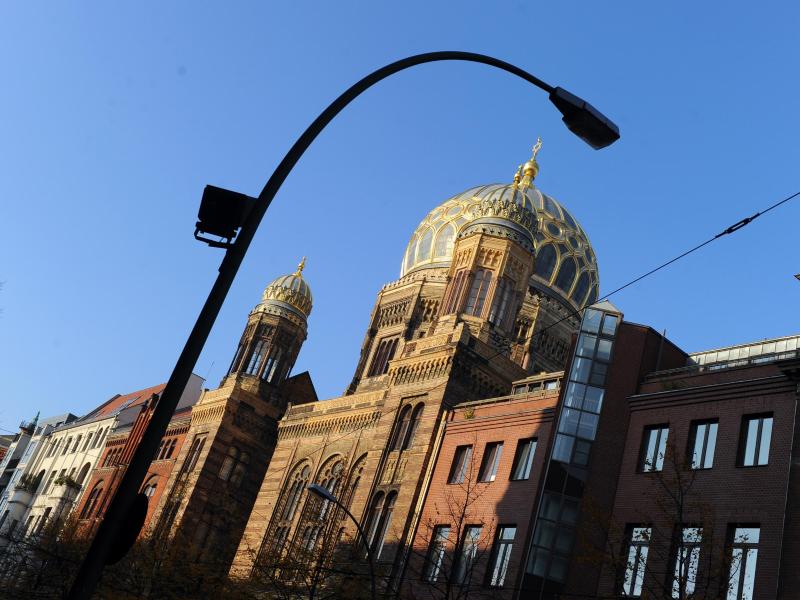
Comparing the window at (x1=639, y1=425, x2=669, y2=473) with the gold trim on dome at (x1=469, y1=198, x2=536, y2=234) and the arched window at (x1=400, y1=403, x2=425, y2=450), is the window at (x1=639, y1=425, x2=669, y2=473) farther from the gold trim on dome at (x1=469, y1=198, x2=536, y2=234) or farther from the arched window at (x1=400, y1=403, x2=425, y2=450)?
the gold trim on dome at (x1=469, y1=198, x2=536, y2=234)

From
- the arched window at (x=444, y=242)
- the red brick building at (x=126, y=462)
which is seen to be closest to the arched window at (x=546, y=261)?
the arched window at (x=444, y=242)

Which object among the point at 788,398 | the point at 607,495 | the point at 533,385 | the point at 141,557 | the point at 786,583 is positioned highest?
the point at 533,385

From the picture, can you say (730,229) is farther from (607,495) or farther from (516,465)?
(516,465)

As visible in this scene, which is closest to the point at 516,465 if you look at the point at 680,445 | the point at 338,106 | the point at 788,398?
the point at 680,445

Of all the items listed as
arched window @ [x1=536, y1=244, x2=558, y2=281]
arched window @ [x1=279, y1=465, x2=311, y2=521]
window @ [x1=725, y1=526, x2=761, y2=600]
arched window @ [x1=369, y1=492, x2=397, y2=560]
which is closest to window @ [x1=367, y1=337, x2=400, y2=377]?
arched window @ [x1=536, y1=244, x2=558, y2=281]

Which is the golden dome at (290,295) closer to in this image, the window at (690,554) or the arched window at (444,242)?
the arched window at (444,242)

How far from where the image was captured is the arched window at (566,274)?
58344 mm

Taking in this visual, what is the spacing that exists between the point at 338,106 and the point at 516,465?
71.8ft

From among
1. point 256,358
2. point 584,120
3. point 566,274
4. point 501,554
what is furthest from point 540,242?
point 584,120

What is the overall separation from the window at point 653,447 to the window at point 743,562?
11.2 ft

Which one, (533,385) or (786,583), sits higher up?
(533,385)

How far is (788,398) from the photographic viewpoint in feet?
75.4

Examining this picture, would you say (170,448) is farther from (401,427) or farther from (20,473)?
(20,473)

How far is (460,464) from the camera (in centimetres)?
3225
